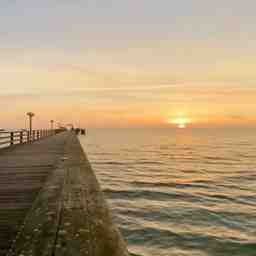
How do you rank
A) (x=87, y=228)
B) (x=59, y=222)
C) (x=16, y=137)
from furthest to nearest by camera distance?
(x=16, y=137) → (x=59, y=222) → (x=87, y=228)

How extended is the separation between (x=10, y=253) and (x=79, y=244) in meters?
0.70

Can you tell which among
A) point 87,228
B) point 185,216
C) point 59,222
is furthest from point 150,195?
point 87,228

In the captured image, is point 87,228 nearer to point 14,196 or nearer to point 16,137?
point 14,196

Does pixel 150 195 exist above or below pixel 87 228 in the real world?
below

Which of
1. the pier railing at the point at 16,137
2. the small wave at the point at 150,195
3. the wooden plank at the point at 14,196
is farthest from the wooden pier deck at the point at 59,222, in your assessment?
the pier railing at the point at 16,137

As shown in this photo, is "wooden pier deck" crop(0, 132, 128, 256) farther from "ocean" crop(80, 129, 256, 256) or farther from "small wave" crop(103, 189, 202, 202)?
"small wave" crop(103, 189, 202, 202)

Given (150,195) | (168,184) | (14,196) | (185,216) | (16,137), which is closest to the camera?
(14,196)

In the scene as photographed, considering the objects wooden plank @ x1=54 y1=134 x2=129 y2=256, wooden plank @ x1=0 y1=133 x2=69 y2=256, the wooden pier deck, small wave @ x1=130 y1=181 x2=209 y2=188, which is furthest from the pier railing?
wooden plank @ x1=54 y1=134 x2=129 y2=256

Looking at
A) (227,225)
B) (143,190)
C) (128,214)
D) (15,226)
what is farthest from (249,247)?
(143,190)

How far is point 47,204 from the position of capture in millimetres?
4648

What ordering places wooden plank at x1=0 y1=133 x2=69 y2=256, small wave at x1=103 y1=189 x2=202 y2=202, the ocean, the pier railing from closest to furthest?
wooden plank at x1=0 y1=133 x2=69 y2=256 → the ocean → small wave at x1=103 y1=189 x2=202 y2=202 → the pier railing

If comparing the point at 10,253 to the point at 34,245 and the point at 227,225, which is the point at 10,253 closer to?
A: the point at 34,245

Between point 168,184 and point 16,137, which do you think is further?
point 16,137

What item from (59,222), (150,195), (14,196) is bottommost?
(150,195)
